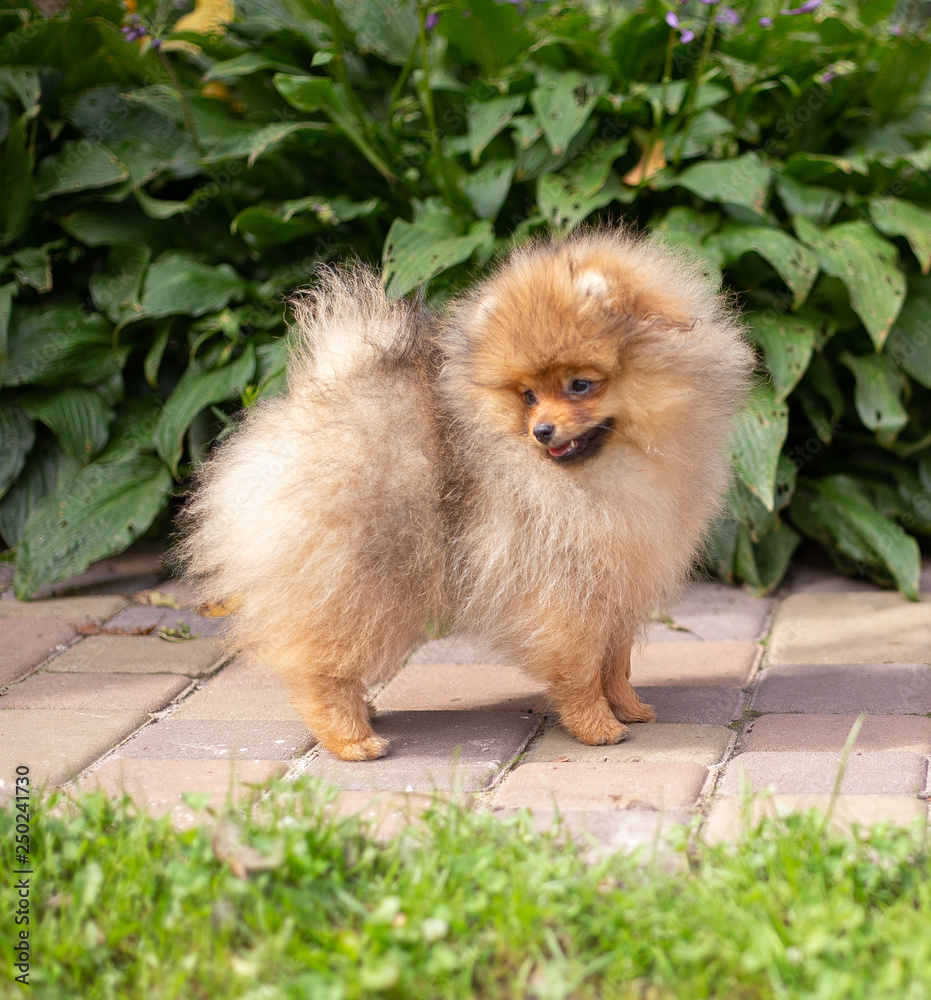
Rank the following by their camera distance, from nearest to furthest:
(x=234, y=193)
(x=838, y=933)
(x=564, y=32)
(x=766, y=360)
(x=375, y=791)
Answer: (x=838, y=933)
(x=375, y=791)
(x=766, y=360)
(x=564, y=32)
(x=234, y=193)

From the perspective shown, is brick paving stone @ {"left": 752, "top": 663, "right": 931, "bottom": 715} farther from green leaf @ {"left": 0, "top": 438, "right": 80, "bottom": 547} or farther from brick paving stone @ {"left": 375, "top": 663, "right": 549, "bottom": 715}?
green leaf @ {"left": 0, "top": 438, "right": 80, "bottom": 547}

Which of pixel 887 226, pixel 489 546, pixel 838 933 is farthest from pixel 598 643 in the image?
pixel 887 226

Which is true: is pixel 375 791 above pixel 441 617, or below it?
below

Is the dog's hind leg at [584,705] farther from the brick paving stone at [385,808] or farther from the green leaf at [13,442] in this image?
the green leaf at [13,442]

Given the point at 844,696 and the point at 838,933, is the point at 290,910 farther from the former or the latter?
the point at 844,696

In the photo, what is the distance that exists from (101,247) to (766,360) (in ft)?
11.4

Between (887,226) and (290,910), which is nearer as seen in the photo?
(290,910)

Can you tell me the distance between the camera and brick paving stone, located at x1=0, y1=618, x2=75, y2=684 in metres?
3.86

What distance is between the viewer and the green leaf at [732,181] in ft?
15.2

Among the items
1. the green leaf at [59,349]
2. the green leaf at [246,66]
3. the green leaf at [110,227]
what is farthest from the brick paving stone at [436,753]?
the green leaf at [246,66]

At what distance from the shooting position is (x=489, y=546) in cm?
294

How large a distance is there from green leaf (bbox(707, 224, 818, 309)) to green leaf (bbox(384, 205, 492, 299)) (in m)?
1.07

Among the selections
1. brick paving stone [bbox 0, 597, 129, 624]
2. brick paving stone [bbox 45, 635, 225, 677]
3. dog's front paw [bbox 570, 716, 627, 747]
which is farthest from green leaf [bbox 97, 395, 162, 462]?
dog's front paw [bbox 570, 716, 627, 747]

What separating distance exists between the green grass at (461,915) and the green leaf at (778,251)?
2877mm
